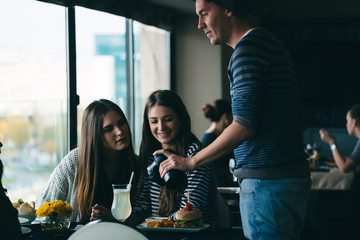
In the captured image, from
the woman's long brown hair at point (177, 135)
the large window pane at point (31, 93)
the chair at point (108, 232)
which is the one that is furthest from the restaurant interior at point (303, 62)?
the chair at point (108, 232)

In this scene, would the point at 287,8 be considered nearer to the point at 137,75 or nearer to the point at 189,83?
the point at 189,83

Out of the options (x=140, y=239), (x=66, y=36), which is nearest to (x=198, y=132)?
(x=66, y=36)

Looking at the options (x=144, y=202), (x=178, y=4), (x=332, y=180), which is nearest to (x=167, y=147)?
(x=144, y=202)

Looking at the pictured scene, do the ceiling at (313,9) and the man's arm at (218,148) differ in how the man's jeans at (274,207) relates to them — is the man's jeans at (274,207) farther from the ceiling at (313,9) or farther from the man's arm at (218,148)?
the ceiling at (313,9)

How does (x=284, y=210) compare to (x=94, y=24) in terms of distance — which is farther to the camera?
(x=94, y=24)

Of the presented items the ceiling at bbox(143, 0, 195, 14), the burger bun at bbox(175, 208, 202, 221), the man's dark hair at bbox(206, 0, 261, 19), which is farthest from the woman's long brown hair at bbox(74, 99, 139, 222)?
the ceiling at bbox(143, 0, 195, 14)

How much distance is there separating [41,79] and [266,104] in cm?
219

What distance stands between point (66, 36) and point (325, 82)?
3.83 meters

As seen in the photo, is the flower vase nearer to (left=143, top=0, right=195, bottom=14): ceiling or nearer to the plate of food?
the plate of food

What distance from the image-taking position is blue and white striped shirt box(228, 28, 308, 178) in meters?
1.44

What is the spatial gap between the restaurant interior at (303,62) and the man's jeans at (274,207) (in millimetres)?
2486

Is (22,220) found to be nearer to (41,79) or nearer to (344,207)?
(41,79)

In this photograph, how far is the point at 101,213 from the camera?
1.89m

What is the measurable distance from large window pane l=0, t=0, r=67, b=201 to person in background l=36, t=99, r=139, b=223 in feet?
2.34
